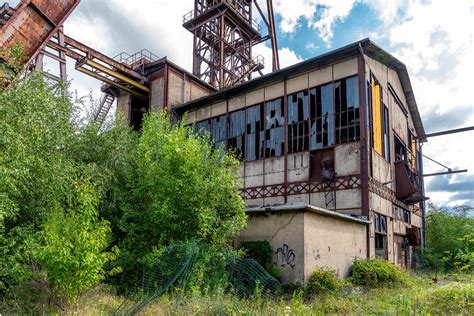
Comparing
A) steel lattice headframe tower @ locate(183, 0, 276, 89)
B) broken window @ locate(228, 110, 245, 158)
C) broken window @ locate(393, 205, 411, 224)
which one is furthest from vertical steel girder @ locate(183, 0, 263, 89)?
broken window @ locate(393, 205, 411, 224)

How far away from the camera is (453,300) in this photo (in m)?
8.55

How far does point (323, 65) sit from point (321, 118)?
2.66 meters

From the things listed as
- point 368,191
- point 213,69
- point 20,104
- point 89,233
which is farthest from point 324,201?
point 213,69

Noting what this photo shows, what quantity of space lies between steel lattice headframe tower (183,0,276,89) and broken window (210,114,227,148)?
27.4ft

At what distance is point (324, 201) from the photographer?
17.3 metres

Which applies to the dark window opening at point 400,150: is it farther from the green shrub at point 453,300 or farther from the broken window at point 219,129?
the green shrub at point 453,300

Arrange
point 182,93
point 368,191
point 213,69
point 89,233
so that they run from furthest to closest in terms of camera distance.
→ point 213,69
point 182,93
point 368,191
point 89,233

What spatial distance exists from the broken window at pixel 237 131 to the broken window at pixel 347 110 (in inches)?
226

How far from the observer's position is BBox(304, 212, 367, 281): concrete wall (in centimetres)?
1285

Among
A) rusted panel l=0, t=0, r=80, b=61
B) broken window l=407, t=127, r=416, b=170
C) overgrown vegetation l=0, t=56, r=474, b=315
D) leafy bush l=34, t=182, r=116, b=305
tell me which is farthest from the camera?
broken window l=407, t=127, r=416, b=170

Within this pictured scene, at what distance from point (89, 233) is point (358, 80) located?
45.5ft

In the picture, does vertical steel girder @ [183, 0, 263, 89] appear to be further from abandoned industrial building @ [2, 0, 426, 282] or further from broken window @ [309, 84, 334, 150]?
broken window @ [309, 84, 334, 150]

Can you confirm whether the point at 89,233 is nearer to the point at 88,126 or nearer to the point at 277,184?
the point at 88,126

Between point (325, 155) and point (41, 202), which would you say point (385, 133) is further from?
point (41, 202)
